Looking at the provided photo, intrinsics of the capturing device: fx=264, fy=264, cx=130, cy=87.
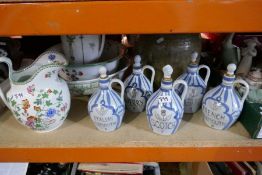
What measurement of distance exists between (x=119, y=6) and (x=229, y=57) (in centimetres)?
44

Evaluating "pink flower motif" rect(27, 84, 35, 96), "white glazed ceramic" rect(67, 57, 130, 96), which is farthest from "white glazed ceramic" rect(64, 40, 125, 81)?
"pink flower motif" rect(27, 84, 35, 96)

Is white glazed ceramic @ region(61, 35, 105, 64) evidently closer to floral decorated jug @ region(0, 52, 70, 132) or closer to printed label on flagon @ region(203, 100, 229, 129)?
floral decorated jug @ region(0, 52, 70, 132)

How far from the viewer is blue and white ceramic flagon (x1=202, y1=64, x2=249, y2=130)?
60 centimetres

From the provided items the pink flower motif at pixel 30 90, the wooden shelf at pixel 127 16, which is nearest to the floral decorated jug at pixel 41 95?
the pink flower motif at pixel 30 90

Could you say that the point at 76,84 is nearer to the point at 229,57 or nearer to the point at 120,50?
the point at 120,50

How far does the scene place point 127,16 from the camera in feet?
1.51

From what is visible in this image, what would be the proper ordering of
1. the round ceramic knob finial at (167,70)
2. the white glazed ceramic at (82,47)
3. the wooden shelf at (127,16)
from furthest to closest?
1. the white glazed ceramic at (82,47)
2. the round ceramic knob finial at (167,70)
3. the wooden shelf at (127,16)

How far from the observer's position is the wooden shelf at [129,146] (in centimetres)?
60

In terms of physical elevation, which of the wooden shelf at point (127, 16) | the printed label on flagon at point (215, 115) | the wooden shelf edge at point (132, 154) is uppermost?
the wooden shelf at point (127, 16)

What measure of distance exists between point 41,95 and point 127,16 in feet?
0.88

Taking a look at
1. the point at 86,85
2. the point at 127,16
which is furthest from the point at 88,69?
the point at 127,16

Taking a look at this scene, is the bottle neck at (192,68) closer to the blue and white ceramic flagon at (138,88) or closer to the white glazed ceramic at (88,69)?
the blue and white ceramic flagon at (138,88)

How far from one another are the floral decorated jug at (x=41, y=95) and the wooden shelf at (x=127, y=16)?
0.43 ft

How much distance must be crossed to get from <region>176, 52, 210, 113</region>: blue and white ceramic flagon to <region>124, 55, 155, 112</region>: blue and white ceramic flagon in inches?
3.1
